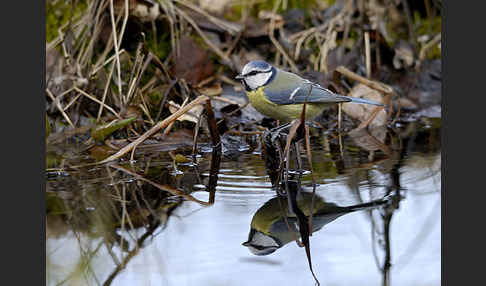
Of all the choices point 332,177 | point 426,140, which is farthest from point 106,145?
point 426,140

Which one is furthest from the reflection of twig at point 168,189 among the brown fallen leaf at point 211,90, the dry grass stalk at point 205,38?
the dry grass stalk at point 205,38

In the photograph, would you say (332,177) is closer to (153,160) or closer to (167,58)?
(153,160)

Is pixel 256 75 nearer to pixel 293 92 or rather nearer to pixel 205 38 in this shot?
pixel 293 92

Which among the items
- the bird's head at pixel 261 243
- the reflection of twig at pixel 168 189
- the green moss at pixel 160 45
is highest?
the green moss at pixel 160 45

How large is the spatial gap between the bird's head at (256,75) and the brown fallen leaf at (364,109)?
1291mm

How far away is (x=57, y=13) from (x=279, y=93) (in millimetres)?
2489

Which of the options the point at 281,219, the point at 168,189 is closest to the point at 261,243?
the point at 281,219

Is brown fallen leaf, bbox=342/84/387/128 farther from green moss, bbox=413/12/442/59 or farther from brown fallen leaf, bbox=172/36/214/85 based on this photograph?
green moss, bbox=413/12/442/59

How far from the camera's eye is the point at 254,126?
13.0 feet

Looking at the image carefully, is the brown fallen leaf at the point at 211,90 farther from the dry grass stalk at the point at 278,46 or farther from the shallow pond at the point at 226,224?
the shallow pond at the point at 226,224

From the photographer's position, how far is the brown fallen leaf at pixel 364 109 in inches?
165

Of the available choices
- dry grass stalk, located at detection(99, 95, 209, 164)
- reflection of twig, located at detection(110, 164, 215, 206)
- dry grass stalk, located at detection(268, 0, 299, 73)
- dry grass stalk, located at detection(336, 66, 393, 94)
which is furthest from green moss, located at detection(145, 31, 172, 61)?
reflection of twig, located at detection(110, 164, 215, 206)

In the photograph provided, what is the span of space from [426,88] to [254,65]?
2431mm

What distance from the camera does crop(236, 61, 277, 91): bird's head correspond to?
311cm
